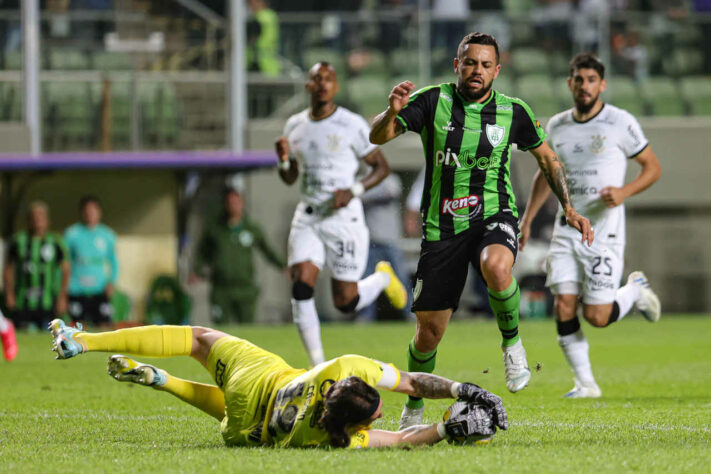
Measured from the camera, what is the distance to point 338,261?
10.2m

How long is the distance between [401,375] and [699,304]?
16427mm

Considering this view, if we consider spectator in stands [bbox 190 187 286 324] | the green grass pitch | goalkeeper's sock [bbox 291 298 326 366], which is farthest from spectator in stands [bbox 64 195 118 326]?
goalkeeper's sock [bbox 291 298 326 366]

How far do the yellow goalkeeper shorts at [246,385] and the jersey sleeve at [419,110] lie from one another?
1.42m

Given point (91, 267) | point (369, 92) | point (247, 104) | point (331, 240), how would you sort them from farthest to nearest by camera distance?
point (369, 92) < point (247, 104) < point (91, 267) < point (331, 240)

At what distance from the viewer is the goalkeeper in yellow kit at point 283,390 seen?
5.36m

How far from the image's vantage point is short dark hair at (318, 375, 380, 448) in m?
5.19

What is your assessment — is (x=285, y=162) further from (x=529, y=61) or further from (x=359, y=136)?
(x=529, y=61)

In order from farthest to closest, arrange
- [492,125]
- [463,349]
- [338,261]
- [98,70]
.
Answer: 1. [98,70]
2. [463,349]
3. [338,261]
4. [492,125]

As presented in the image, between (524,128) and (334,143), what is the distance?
364 cm

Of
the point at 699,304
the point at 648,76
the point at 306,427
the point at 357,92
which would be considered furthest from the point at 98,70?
the point at 306,427

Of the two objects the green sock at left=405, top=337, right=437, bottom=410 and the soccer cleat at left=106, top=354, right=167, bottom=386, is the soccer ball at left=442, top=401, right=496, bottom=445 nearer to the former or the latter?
the green sock at left=405, top=337, right=437, bottom=410

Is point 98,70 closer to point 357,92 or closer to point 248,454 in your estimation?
point 357,92

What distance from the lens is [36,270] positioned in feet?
54.4

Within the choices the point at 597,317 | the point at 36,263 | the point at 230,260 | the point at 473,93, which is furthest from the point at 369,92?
the point at 473,93
